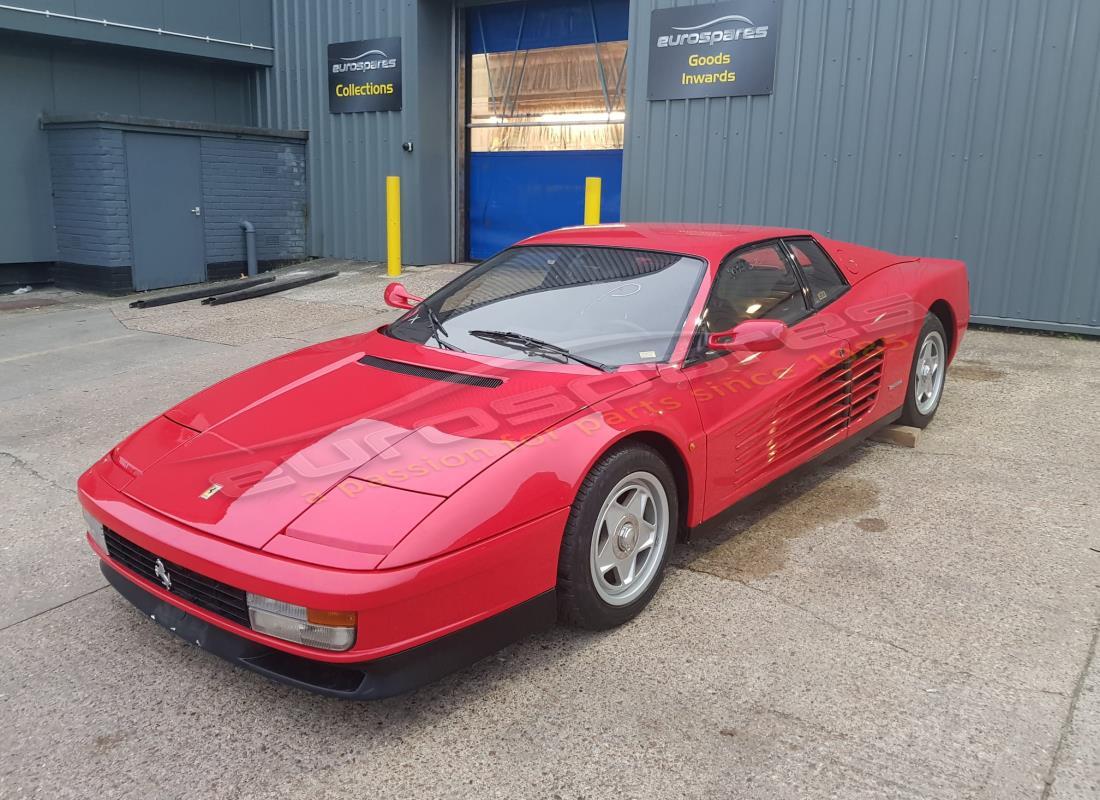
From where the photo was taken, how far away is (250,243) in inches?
472

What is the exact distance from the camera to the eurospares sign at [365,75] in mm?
11711

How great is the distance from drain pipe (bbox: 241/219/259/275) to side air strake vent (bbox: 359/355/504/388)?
9396 mm

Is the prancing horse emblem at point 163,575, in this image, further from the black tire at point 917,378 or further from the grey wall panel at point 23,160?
the grey wall panel at point 23,160

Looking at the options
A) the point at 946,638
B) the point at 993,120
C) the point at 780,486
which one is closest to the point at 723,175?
the point at 993,120

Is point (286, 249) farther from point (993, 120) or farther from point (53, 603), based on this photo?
point (53, 603)

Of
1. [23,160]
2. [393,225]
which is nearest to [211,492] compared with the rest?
[393,225]

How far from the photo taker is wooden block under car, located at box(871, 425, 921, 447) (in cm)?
480

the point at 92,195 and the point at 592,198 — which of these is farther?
the point at 92,195

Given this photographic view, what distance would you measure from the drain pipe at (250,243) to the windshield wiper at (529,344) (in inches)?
374

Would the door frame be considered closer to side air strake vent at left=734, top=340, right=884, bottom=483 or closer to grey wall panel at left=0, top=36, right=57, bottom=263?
grey wall panel at left=0, top=36, right=57, bottom=263

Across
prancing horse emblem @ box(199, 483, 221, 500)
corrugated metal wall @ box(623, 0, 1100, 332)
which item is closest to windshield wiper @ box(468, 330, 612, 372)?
prancing horse emblem @ box(199, 483, 221, 500)

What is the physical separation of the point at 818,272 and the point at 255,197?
992 cm

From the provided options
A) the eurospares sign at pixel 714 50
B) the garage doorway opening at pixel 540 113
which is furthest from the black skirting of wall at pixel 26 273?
the eurospares sign at pixel 714 50

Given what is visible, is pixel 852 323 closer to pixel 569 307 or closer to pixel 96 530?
pixel 569 307
